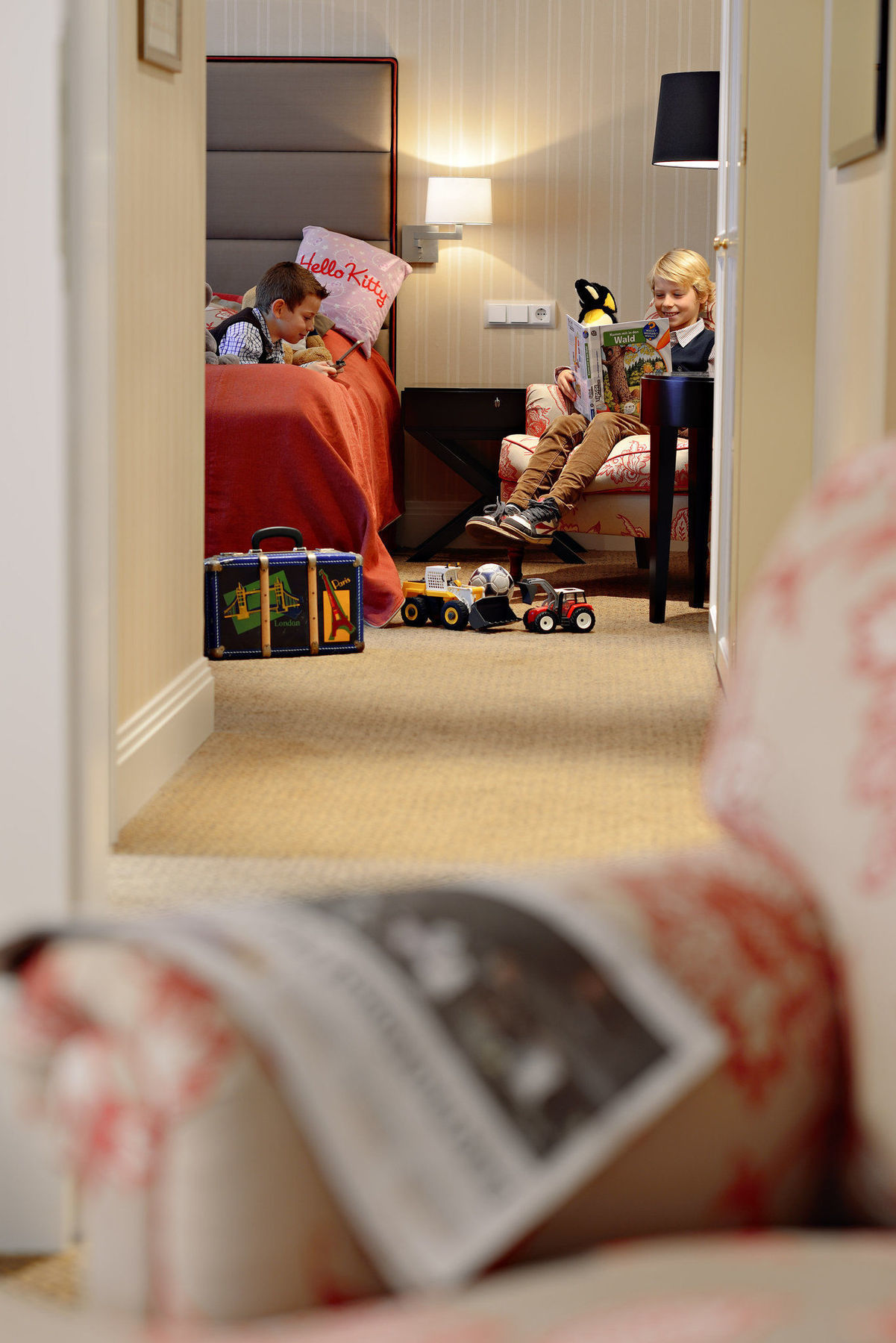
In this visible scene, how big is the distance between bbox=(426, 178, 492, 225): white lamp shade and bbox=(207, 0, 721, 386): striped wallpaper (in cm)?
21

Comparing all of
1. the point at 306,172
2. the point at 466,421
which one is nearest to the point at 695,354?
the point at 466,421

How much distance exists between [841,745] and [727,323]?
292cm

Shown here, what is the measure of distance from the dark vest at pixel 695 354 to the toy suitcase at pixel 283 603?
1.52m

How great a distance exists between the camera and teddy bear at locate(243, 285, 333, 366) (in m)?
4.80

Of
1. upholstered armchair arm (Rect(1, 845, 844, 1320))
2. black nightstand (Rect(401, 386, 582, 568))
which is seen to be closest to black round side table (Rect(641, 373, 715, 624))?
black nightstand (Rect(401, 386, 582, 568))

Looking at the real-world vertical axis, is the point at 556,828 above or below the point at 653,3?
below

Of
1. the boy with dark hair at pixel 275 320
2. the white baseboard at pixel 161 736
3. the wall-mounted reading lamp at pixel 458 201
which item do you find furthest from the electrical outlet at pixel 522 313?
the white baseboard at pixel 161 736

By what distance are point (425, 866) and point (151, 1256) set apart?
158 cm

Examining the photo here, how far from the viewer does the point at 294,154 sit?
5684mm

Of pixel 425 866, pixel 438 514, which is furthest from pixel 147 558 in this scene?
pixel 438 514

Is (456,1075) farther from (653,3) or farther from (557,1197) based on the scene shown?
(653,3)

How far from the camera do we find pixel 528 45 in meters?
5.64

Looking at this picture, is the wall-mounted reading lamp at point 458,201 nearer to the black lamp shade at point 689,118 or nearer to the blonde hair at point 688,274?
the blonde hair at point 688,274

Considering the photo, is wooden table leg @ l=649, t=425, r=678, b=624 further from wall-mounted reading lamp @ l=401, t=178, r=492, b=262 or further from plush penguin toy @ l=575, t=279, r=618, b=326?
wall-mounted reading lamp @ l=401, t=178, r=492, b=262
